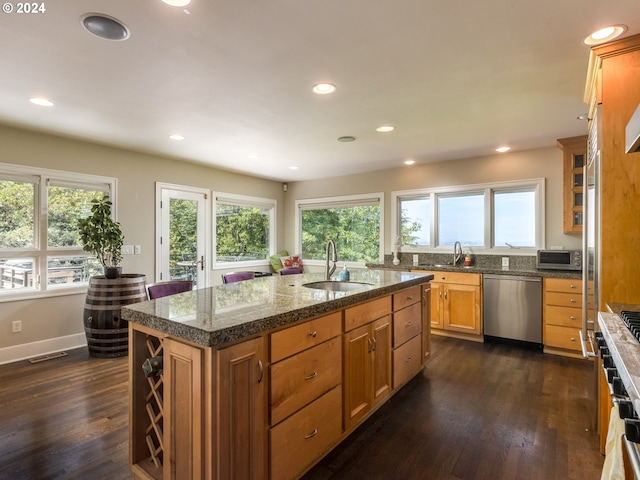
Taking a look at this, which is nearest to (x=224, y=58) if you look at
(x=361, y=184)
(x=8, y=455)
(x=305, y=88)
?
(x=305, y=88)

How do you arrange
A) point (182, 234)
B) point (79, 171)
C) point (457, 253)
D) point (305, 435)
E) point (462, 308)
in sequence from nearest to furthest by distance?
point (305, 435), point (79, 171), point (462, 308), point (457, 253), point (182, 234)

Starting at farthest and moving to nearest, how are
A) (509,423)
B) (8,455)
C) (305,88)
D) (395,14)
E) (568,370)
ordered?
(568,370) < (305,88) < (509,423) < (8,455) < (395,14)

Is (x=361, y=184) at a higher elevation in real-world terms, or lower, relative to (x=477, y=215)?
higher

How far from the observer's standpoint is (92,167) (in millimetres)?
3912

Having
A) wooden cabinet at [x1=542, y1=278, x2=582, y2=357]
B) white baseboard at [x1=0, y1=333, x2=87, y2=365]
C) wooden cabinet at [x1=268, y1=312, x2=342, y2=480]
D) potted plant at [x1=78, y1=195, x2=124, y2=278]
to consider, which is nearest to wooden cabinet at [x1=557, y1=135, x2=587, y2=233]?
wooden cabinet at [x1=542, y1=278, x2=582, y2=357]

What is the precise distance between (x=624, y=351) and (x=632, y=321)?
385 mm

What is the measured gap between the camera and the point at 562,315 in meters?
3.58

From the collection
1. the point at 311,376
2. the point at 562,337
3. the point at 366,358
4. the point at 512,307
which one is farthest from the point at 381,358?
the point at 562,337

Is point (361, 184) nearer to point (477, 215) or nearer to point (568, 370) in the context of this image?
point (477, 215)

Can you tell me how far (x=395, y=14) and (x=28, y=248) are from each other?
13.5 feet

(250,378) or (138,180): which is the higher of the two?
(138,180)

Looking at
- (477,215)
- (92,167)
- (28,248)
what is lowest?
(28,248)

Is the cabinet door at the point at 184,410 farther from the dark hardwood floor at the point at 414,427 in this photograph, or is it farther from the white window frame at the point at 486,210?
the white window frame at the point at 486,210

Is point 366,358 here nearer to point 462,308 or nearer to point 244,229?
point 462,308
